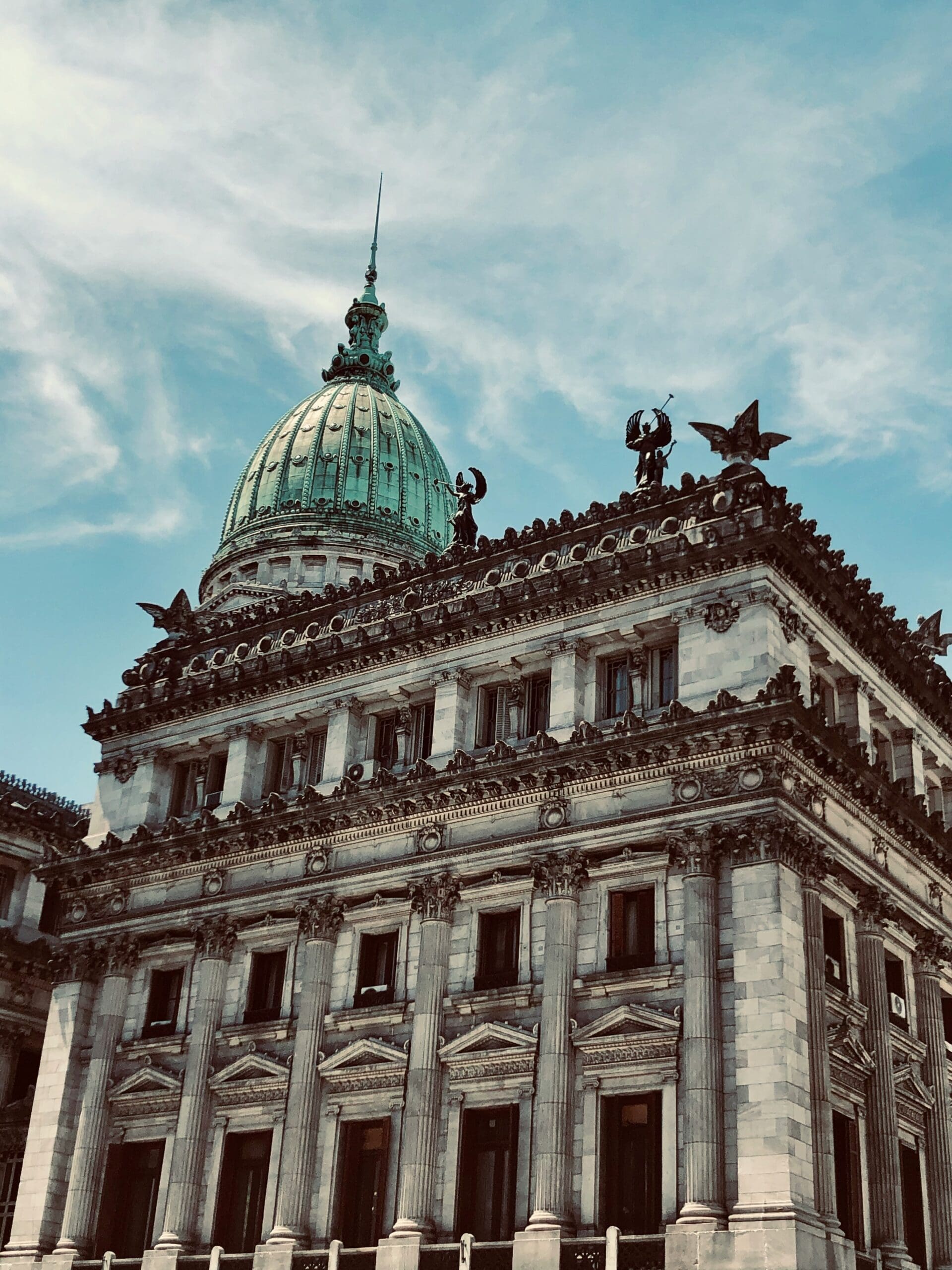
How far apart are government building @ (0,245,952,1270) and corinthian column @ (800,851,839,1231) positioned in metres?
0.10

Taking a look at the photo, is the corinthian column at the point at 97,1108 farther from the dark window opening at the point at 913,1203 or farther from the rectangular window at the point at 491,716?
the dark window opening at the point at 913,1203

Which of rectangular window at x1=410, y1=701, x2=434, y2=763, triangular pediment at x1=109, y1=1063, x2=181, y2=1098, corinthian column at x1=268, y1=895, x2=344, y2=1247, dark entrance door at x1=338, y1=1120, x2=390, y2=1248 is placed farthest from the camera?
rectangular window at x1=410, y1=701, x2=434, y2=763

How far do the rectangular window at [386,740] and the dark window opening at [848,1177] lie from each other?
18.8 m

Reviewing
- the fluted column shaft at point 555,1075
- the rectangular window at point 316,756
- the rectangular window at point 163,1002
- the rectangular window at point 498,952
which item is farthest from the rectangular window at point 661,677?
the rectangular window at point 163,1002

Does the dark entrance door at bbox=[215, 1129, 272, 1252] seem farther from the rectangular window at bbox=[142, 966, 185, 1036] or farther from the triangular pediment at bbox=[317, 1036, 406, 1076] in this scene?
the rectangular window at bbox=[142, 966, 185, 1036]

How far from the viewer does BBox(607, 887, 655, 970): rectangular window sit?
43.1 meters

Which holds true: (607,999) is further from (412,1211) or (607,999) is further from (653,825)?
(412,1211)

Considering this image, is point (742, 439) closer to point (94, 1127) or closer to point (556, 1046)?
point (556, 1046)

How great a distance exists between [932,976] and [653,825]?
12.0 metres

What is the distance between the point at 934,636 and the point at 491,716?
55.9 feet

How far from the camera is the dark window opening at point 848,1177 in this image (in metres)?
41.1

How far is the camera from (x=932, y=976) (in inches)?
1930

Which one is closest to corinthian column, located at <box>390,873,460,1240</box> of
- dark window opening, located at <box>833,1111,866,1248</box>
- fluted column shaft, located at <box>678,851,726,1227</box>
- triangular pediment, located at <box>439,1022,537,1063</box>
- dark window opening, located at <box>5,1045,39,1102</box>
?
triangular pediment, located at <box>439,1022,537,1063</box>

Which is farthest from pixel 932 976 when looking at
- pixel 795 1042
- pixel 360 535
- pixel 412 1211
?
pixel 360 535
